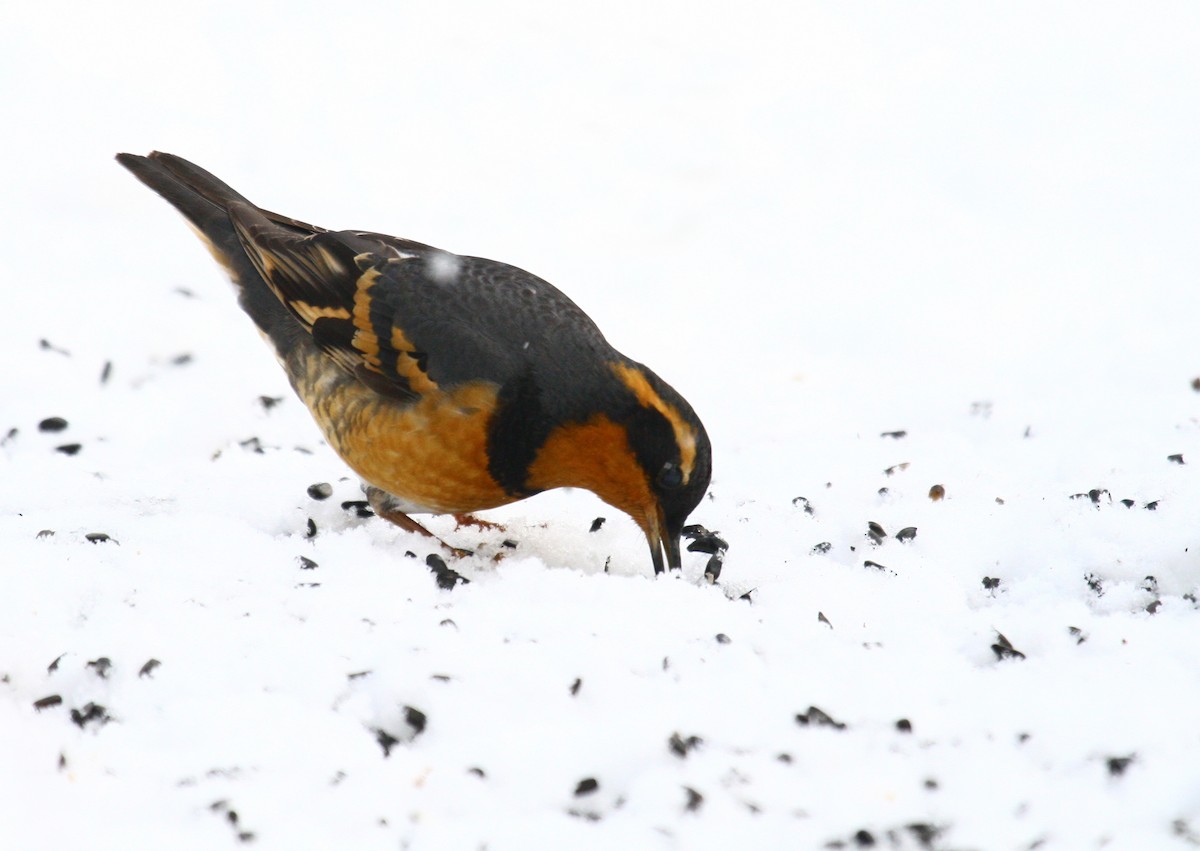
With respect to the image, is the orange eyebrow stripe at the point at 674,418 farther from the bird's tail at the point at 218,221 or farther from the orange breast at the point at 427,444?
the bird's tail at the point at 218,221

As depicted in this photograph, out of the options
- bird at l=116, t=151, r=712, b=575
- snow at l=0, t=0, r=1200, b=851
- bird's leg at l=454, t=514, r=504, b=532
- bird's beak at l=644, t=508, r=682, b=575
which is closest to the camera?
snow at l=0, t=0, r=1200, b=851

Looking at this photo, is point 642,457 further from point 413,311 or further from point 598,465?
point 413,311

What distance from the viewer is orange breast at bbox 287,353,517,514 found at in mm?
5742

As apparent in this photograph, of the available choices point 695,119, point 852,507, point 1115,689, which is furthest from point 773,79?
point 1115,689

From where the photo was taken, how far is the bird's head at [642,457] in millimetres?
5559

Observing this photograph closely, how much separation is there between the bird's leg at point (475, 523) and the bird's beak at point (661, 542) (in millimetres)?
1010

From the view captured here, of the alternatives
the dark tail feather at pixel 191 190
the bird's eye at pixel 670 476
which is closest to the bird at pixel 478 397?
the bird's eye at pixel 670 476

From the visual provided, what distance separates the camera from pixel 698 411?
818cm

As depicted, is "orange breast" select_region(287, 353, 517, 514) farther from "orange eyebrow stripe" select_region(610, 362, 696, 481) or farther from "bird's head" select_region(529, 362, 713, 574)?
"orange eyebrow stripe" select_region(610, 362, 696, 481)

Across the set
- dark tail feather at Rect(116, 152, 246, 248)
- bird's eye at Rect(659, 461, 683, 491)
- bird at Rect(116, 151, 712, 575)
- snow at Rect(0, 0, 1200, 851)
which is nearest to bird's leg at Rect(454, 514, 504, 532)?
snow at Rect(0, 0, 1200, 851)

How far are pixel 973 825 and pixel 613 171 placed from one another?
24.4ft

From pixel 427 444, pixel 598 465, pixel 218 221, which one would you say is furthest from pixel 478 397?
pixel 218 221

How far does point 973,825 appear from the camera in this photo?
13.2 feet

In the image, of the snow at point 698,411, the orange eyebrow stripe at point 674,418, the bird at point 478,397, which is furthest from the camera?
the bird at point 478,397
